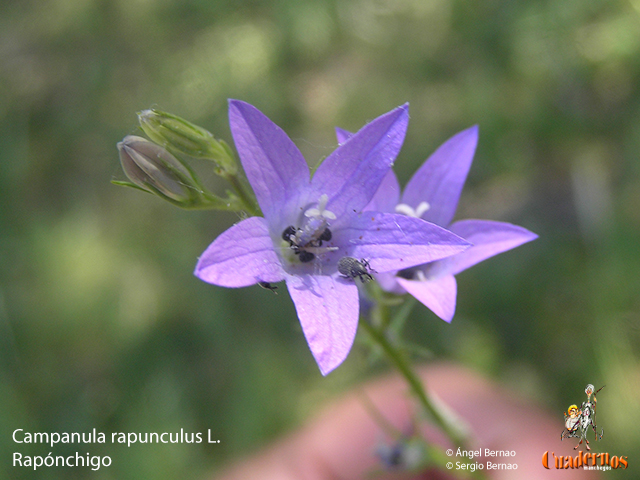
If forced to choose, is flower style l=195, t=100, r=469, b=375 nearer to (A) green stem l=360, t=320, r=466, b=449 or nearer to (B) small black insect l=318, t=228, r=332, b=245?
(B) small black insect l=318, t=228, r=332, b=245

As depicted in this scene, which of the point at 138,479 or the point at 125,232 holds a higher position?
the point at 125,232

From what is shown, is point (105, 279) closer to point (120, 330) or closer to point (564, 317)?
point (120, 330)

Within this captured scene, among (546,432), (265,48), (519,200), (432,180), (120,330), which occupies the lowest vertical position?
(546,432)

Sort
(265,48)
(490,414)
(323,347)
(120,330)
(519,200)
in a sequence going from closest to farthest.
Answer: (323,347) → (490,414) → (120,330) → (519,200) → (265,48)

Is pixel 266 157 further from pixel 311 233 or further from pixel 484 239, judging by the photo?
pixel 484 239

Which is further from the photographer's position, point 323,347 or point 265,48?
point 265,48

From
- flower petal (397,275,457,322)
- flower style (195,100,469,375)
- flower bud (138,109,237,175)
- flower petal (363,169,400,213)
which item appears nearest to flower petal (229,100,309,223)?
flower style (195,100,469,375)

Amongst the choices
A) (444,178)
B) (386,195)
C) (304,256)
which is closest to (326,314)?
(304,256)

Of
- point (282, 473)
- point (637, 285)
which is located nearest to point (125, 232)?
point (282, 473)

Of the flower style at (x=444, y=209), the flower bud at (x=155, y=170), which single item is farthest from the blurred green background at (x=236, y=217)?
the flower bud at (x=155, y=170)
